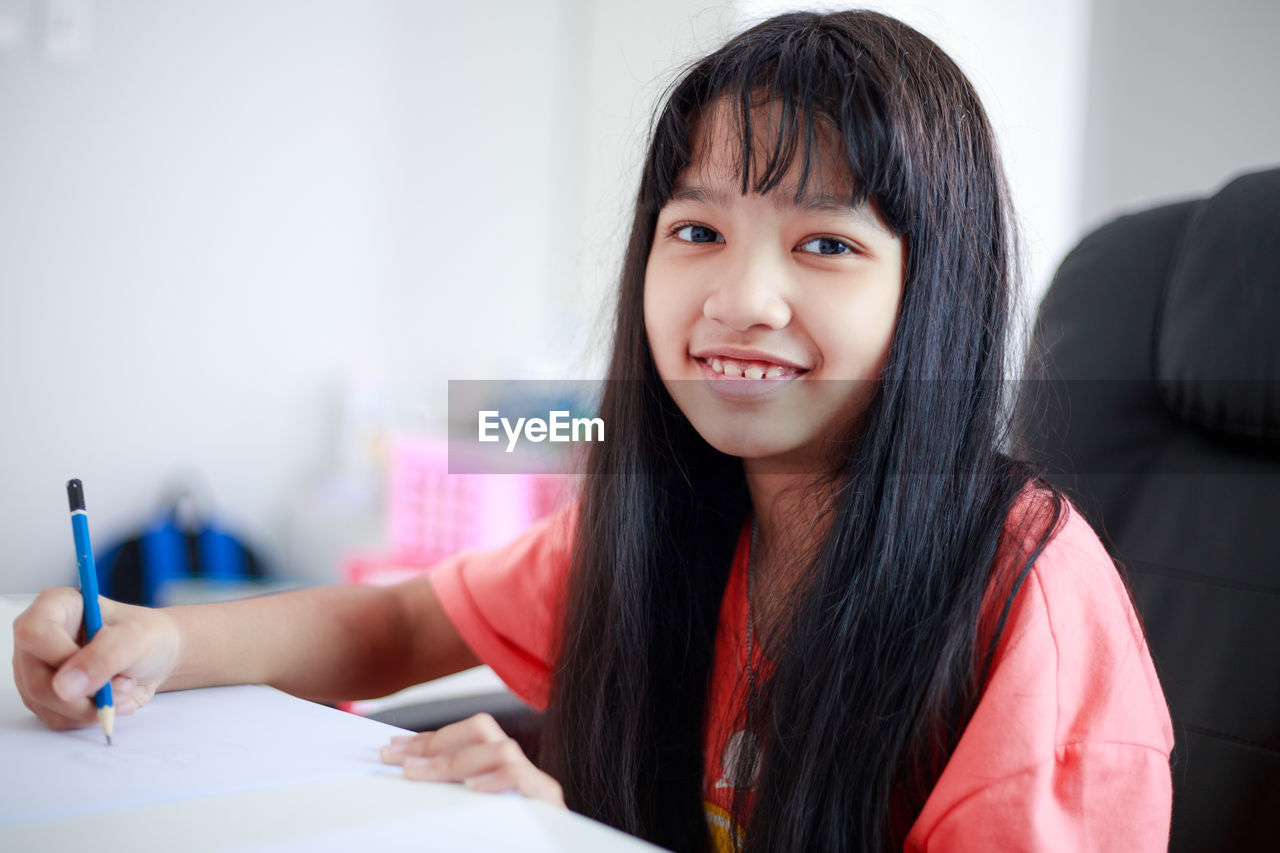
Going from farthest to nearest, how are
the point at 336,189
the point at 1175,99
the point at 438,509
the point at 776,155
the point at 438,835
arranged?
the point at 336,189 → the point at 438,509 → the point at 1175,99 → the point at 776,155 → the point at 438,835

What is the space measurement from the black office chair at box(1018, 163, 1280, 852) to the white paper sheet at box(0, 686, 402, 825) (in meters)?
0.54

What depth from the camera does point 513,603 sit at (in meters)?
0.80

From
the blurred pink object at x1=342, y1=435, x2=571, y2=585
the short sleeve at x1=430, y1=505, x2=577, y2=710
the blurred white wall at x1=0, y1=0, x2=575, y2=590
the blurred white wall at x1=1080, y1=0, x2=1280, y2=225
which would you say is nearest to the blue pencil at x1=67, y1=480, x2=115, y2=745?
the short sleeve at x1=430, y1=505, x2=577, y2=710

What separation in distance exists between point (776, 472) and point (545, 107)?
5.85 ft

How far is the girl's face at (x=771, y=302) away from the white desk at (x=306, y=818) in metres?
0.31

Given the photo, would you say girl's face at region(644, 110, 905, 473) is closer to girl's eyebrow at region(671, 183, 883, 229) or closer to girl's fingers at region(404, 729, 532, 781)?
girl's eyebrow at region(671, 183, 883, 229)

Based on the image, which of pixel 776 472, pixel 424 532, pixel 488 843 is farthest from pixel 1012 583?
pixel 424 532

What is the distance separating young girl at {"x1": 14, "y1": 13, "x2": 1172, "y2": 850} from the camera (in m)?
0.51

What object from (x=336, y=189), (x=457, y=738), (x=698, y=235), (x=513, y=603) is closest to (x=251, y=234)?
(x=336, y=189)

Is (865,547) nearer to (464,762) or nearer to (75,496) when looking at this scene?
(464,762)

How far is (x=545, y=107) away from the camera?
7.51 feet

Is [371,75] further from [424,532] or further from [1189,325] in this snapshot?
[1189,325]

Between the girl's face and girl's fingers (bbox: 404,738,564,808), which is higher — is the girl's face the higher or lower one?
the higher one

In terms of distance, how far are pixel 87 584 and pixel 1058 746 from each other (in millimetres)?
Answer: 522
